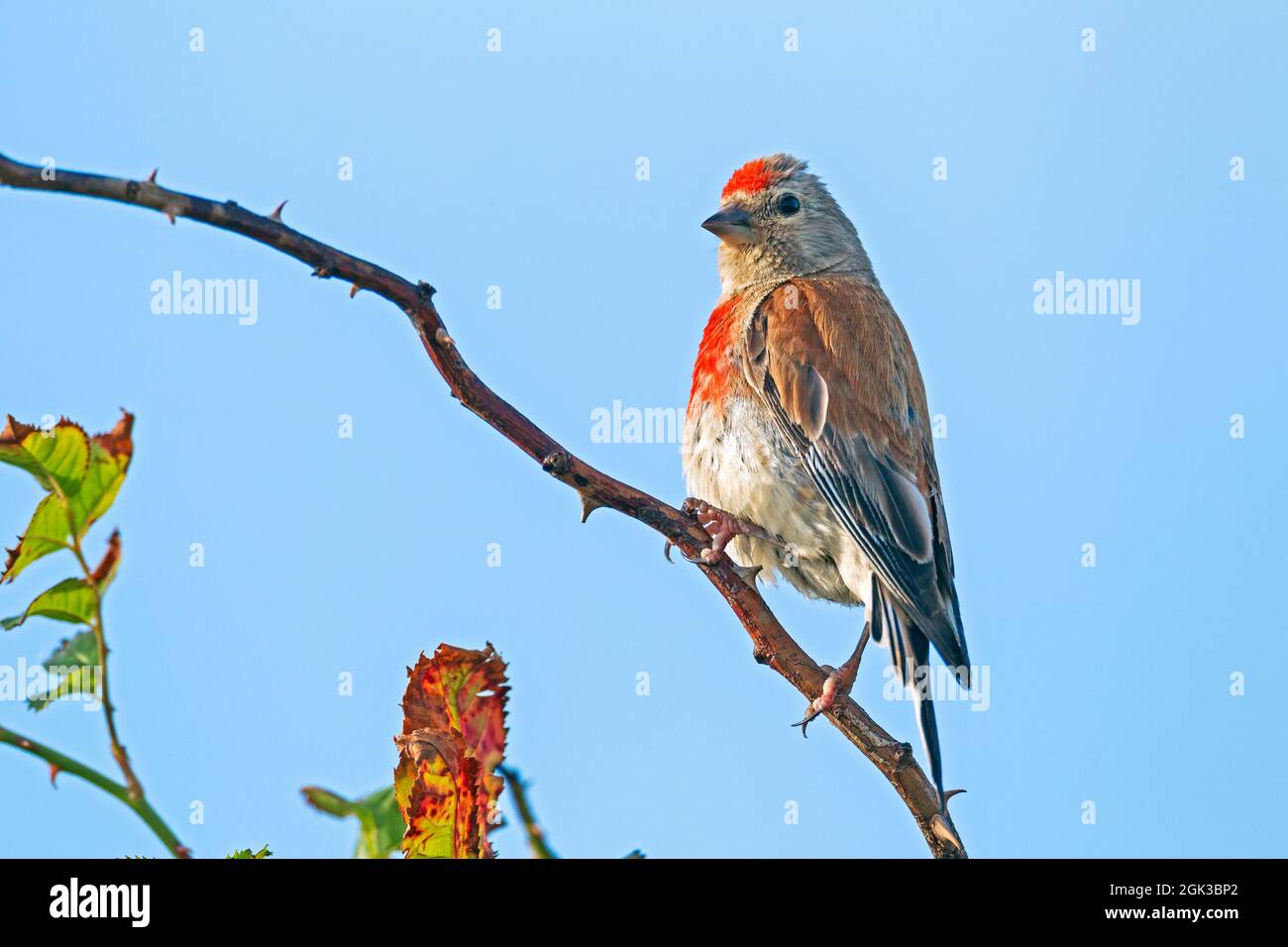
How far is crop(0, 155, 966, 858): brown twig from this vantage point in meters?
1.80

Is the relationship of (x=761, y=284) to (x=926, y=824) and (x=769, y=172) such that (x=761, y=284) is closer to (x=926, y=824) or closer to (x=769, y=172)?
(x=769, y=172)

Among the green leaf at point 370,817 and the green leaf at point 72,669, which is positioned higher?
the green leaf at point 72,669

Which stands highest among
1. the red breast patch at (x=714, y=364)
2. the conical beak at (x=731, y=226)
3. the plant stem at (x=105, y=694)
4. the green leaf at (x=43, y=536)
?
the conical beak at (x=731, y=226)

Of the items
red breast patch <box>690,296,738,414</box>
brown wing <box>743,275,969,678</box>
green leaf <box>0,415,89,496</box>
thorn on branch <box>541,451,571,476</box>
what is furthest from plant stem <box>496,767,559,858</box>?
red breast patch <box>690,296,738,414</box>

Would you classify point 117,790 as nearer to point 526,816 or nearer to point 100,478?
point 100,478

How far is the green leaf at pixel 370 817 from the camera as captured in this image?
1.89 metres

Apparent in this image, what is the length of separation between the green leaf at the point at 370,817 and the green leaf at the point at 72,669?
47 cm

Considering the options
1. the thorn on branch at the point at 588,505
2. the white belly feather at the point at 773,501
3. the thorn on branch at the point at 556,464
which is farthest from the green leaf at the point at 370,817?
the white belly feather at the point at 773,501

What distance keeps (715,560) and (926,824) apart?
4.12ft

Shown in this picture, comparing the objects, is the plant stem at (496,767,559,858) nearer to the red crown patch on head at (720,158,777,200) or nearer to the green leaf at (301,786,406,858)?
the green leaf at (301,786,406,858)

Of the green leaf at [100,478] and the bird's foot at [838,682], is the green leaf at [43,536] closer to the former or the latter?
the green leaf at [100,478]

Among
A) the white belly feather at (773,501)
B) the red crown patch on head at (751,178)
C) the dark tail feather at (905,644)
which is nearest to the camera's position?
the dark tail feather at (905,644)

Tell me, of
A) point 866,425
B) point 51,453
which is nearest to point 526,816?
point 51,453

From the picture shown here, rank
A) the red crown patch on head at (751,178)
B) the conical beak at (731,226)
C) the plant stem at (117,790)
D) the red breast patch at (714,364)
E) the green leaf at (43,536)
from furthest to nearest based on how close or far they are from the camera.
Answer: the red crown patch on head at (751,178), the conical beak at (731,226), the red breast patch at (714,364), the green leaf at (43,536), the plant stem at (117,790)
